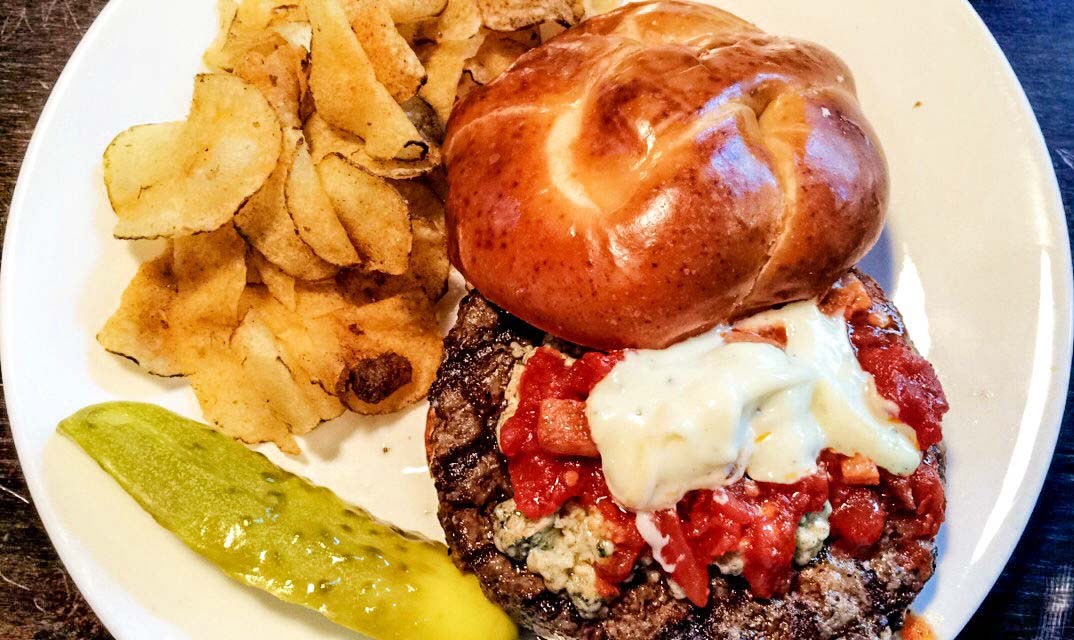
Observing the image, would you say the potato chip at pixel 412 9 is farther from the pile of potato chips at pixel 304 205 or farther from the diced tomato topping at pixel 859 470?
the diced tomato topping at pixel 859 470

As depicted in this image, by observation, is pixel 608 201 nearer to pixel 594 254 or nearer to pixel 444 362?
pixel 594 254

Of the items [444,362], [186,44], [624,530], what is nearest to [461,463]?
[444,362]

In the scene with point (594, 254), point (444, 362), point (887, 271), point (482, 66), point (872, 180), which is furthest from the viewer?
point (887, 271)

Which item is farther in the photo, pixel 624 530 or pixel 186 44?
pixel 186 44

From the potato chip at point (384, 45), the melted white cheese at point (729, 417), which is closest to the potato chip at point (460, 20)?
the potato chip at point (384, 45)

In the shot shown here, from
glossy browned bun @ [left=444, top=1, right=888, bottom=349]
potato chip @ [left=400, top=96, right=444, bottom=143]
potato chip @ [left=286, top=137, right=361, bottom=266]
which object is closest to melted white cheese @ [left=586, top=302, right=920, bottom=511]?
glossy browned bun @ [left=444, top=1, right=888, bottom=349]

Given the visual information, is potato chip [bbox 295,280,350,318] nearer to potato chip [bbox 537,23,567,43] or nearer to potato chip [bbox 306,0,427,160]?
potato chip [bbox 306,0,427,160]
